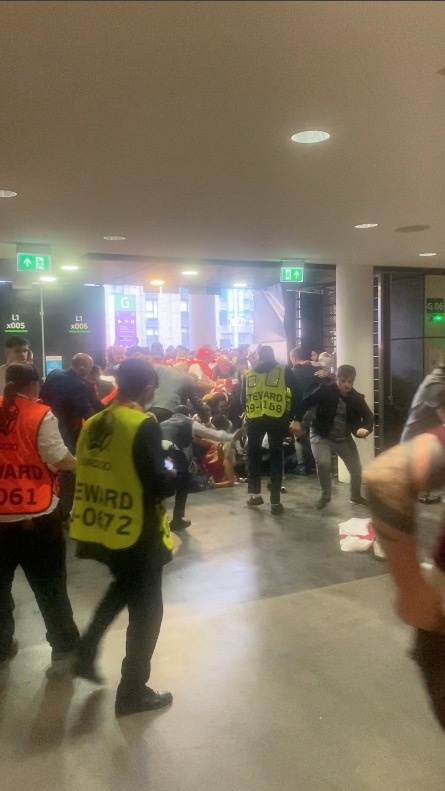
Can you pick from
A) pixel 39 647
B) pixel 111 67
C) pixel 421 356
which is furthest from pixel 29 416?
pixel 421 356

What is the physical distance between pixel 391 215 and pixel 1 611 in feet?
13.4

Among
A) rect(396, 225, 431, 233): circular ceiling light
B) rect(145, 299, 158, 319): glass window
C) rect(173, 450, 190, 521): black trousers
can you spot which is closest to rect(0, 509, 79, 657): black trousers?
rect(173, 450, 190, 521): black trousers

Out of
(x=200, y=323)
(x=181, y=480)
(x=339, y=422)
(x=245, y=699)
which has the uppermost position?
(x=200, y=323)

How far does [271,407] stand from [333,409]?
0.62 m

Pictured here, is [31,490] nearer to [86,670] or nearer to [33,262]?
[86,670]

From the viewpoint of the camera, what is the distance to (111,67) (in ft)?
7.89

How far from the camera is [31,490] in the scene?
304 cm

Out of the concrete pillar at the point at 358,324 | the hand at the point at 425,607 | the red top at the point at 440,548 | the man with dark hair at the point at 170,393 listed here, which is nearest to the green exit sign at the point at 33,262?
the man with dark hair at the point at 170,393

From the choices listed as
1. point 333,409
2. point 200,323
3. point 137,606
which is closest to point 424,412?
point 137,606

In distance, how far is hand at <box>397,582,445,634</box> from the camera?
1356 mm

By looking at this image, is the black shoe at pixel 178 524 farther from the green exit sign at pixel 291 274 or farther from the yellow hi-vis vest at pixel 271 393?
the green exit sign at pixel 291 274

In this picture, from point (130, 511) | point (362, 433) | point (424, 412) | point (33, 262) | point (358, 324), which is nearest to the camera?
point (130, 511)

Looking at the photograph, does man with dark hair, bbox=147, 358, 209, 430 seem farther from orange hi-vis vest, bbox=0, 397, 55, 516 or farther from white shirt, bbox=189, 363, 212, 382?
white shirt, bbox=189, 363, 212, 382

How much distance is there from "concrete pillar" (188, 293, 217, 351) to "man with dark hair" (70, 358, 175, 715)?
12091 millimetres
